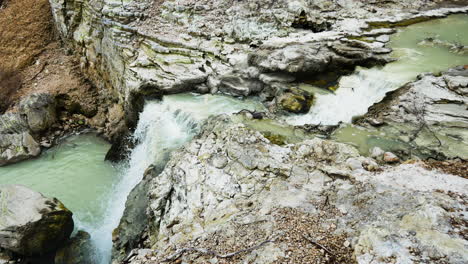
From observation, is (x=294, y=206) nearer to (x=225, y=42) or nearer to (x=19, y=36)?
(x=225, y=42)

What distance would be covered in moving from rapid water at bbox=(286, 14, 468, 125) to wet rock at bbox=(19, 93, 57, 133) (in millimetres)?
11117

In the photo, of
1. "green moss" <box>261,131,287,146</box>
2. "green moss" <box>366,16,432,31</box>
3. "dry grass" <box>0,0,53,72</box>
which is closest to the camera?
"green moss" <box>261,131,287,146</box>

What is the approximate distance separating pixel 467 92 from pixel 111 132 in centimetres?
1337

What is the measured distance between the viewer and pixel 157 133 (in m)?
10.3

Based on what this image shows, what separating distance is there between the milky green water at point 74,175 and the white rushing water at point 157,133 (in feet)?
2.08

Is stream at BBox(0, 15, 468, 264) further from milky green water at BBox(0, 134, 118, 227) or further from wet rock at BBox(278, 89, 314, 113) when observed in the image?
wet rock at BBox(278, 89, 314, 113)

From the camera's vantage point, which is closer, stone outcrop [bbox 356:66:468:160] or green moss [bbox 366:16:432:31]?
stone outcrop [bbox 356:66:468:160]

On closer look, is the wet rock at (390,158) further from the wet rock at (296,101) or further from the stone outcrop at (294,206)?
the wet rock at (296,101)

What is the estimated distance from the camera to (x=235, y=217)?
604 centimetres

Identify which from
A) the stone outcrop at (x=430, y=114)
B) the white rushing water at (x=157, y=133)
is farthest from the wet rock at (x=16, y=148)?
the stone outcrop at (x=430, y=114)

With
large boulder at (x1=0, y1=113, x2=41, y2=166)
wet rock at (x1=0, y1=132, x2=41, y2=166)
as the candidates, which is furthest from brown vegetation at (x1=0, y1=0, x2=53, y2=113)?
A: wet rock at (x1=0, y1=132, x2=41, y2=166)

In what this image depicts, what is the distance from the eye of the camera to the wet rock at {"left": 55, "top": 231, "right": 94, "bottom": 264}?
8.48 meters

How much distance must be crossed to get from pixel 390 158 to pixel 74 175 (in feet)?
36.4

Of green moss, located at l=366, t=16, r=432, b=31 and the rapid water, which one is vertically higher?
green moss, located at l=366, t=16, r=432, b=31
